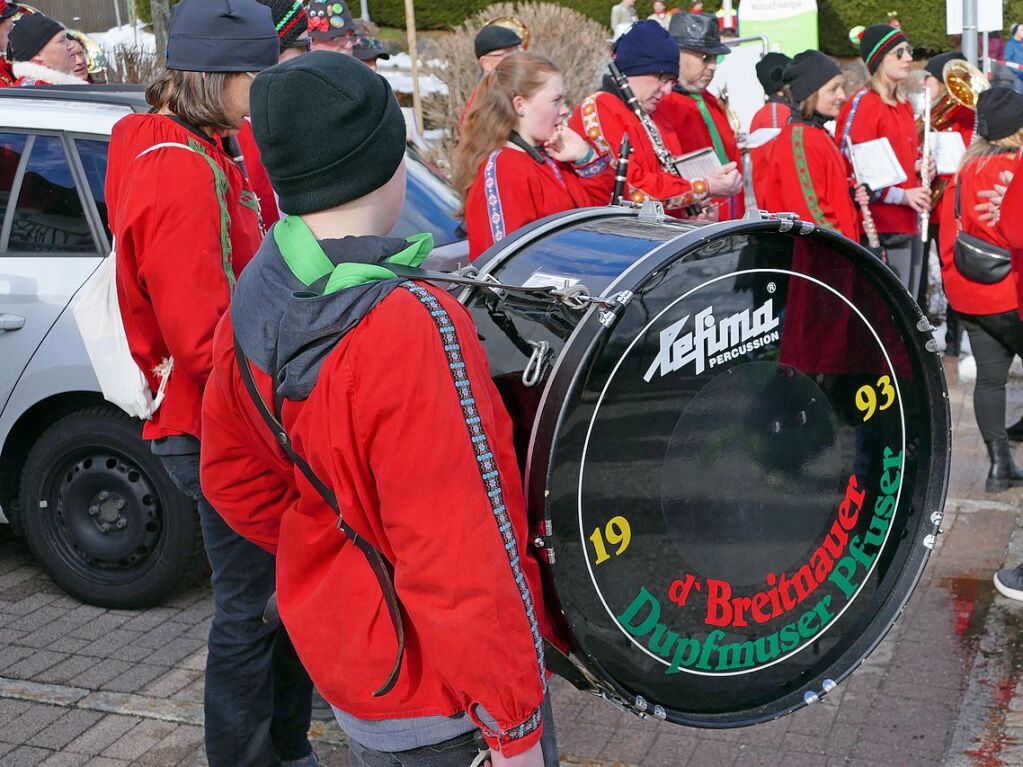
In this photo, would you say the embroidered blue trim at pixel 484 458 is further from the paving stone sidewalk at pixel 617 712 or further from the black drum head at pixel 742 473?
the paving stone sidewalk at pixel 617 712

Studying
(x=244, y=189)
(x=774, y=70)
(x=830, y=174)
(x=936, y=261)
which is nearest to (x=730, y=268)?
(x=244, y=189)

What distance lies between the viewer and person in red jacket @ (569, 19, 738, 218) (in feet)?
16.5

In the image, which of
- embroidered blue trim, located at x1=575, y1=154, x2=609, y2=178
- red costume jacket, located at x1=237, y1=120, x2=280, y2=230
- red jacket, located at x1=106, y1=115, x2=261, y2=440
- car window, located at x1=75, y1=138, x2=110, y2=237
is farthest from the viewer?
car window, located at x1=75, y1=138, x2=110, y2=237

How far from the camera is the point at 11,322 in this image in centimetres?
457

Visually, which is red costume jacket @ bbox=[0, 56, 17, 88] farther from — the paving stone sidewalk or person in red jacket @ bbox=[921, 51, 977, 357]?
person in red jacket @ bbox=[921, 51, 977, 357]

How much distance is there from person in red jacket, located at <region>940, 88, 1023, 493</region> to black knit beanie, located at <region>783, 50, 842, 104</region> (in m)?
1.07

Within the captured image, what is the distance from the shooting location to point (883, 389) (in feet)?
8.23

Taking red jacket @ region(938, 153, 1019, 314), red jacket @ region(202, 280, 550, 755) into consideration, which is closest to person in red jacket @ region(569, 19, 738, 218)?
red jacket @ region(938, 153, 1019, 314)

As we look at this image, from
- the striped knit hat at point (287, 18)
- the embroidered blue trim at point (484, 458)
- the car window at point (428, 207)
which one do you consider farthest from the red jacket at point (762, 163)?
the embroidered blue trim at point (484, 458)

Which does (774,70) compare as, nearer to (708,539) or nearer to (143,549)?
(143,549)

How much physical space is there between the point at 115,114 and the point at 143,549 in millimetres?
1558

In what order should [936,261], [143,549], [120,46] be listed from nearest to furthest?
1. [143,549]
2. [936,261]
3. [120,46]

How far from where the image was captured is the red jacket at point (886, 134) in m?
7.38

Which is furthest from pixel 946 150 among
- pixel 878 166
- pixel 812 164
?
pixel 812 164
